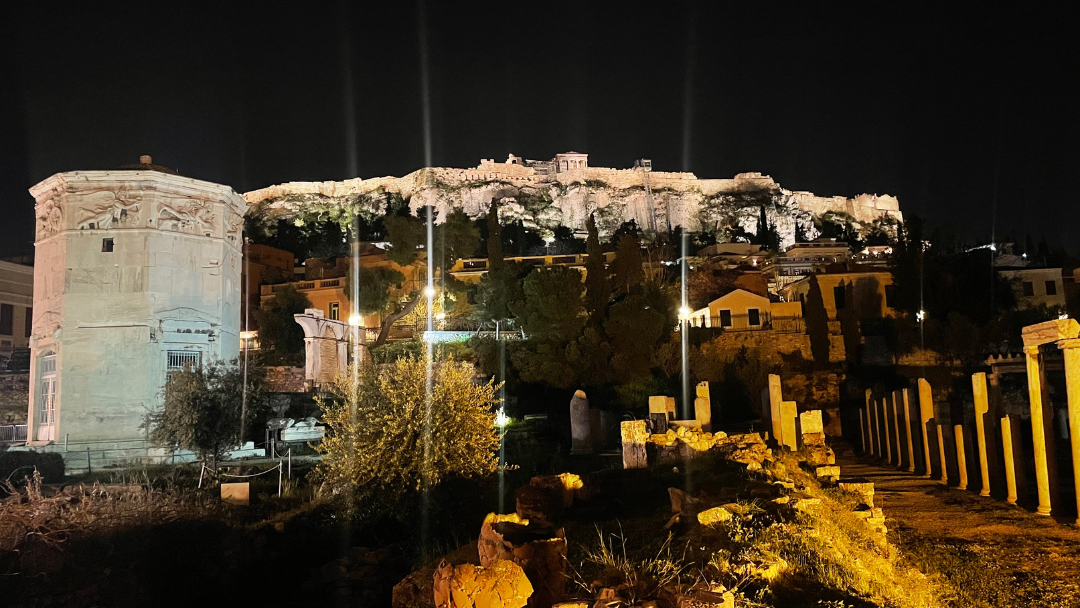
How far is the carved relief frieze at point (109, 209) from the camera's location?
20859 mm

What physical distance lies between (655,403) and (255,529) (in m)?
10.2

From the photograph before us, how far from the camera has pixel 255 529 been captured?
13961 mm

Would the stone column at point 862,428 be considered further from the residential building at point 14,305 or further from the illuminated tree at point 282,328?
the residential building at point 14,305

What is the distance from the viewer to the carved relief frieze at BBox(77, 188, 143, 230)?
20.9 metres

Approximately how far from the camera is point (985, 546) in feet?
39.2

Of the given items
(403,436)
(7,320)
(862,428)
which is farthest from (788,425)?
(7,320)

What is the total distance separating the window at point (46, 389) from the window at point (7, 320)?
24.4 metres

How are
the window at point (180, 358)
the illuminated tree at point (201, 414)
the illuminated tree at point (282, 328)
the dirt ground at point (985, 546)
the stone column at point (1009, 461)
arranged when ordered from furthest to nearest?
the illuminated tree at point (282, 328), the window at point (180, 358), the illuminated tree at point (201, 414), the stone column at point (1009, 461), the dirt ground at point (985, 546)

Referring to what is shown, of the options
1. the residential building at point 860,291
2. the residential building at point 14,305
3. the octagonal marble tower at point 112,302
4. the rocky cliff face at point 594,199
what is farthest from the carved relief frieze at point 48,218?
the rocky cliff face at point 594,199

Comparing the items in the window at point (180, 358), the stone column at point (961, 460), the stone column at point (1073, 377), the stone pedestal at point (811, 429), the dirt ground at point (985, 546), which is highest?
the window at point (180, 358)

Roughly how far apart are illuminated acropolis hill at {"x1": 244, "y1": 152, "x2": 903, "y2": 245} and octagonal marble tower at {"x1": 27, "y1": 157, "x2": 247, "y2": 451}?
83.2 meters

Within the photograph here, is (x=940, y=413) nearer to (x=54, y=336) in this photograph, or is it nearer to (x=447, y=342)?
(x=447, y=342)

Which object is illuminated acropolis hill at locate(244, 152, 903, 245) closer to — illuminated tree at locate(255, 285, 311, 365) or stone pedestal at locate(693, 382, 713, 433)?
illuminated tree at locate(255, 285, 311, 365)

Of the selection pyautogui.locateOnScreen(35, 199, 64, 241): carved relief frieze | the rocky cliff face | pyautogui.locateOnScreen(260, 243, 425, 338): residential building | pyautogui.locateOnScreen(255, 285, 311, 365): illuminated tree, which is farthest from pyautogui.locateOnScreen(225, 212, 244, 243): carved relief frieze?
the rocky cliff face
